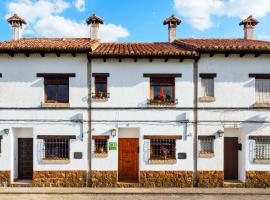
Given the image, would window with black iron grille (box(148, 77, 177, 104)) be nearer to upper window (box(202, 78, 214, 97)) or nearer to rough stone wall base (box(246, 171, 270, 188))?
upper window (box(202, 78, 214, 97))

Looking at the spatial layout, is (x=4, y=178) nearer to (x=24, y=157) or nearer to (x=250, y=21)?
(x=24, y=157)

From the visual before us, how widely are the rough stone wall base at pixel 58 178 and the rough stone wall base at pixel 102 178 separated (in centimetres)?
54

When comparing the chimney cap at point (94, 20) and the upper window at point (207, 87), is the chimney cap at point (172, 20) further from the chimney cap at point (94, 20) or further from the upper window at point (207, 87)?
the upper window at point (207, 87)

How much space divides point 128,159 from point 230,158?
19.1 feet

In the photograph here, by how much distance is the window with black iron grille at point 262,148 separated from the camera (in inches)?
511

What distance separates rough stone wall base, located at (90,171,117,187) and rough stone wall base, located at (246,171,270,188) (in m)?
7.27

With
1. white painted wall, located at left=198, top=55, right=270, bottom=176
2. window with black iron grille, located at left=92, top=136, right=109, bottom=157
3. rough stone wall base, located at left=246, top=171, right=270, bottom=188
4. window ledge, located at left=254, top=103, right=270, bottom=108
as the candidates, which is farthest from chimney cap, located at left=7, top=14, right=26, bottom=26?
rough stone wall base, located at left=246, top=171, right=270, bottom=188

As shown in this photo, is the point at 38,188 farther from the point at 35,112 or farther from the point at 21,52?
the point at 21,52

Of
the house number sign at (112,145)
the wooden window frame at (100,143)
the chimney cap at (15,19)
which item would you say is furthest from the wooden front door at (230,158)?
the chimney cap at (15,19)

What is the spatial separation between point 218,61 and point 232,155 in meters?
5.40

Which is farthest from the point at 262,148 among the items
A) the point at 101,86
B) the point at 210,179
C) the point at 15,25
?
the point at 15,25

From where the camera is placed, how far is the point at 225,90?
13.0m

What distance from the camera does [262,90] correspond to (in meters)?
→ 13.1

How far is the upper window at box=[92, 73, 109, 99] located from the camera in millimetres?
12984
